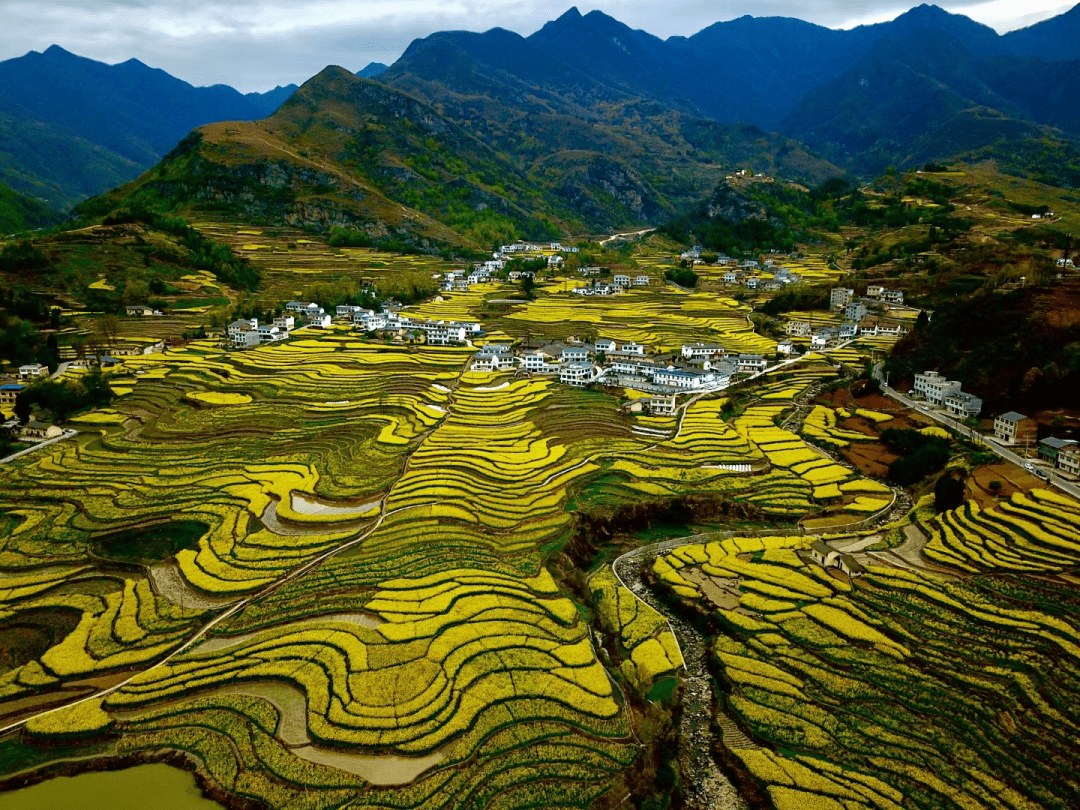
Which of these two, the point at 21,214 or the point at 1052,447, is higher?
the point at 21,214

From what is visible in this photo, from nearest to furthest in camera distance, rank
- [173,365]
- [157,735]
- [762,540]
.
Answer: [157,735] < [762,540] < [173,365]

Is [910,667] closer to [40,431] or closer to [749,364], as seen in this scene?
[749,364]

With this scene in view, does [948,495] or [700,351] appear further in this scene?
[700,351]

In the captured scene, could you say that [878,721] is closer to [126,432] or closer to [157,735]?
[157,735]

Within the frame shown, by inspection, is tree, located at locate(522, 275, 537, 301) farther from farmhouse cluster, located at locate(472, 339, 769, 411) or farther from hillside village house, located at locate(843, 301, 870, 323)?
hillside village house, located at locate(843, 301, 870, 323)

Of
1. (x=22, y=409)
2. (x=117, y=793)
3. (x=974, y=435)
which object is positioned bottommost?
(x=117, y=793)

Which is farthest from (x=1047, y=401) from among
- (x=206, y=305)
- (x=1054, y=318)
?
(x=206, y=305)

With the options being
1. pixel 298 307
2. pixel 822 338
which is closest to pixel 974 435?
pixel 822 338

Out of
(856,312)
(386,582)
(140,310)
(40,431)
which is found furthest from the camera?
(856,312)
